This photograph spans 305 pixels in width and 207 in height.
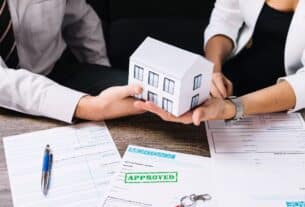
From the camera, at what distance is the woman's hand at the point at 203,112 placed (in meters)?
0.84

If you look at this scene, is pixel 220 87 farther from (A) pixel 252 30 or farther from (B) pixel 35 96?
(B) pixel 35 96

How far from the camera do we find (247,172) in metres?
0.81

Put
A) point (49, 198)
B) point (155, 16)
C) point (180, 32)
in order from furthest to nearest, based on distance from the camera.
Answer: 1. point (155, 16)
2. point (180, 32)
3. point (49, 198)

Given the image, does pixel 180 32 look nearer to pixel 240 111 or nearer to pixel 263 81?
pixel 263 81

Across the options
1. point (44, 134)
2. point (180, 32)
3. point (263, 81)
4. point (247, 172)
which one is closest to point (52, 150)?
point (44, 134)

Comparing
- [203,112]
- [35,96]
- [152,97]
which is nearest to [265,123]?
[203,112]

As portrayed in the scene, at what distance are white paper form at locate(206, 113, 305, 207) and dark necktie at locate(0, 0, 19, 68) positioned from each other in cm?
54

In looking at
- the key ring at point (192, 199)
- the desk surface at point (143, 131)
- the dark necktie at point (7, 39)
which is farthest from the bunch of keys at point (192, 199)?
the dark necktie at point (7, 39)

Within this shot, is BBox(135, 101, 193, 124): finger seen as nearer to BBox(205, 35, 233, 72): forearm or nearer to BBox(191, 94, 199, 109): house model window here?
BBox(191, 94, 199, 109): house model window

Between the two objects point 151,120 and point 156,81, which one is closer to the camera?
point 156,81

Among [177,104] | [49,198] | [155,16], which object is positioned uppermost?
[177,104]

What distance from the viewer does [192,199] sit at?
744 mm

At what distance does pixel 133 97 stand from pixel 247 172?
10.1 inches

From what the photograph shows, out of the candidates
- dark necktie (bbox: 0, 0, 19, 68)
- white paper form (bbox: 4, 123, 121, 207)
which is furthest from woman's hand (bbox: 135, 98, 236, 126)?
dark necktie (bbox: 0, 0, 19, 68)
